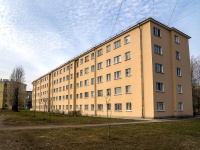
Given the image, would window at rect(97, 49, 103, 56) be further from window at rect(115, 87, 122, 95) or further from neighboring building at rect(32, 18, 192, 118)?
window at rect(115, 87, 122, 95)

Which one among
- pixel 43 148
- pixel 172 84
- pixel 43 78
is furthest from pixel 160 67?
pixel 43 78

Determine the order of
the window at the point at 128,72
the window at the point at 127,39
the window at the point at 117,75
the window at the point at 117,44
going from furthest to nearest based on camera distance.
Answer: the window at the point at 117,44 < the window at the point at 117,75 < the window at the point at 127,39 < the window at the point at 128,72

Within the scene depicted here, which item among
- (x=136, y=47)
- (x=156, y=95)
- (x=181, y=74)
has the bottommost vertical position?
(x=156, y=95)

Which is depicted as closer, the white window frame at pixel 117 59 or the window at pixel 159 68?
the window at pixel 159 68

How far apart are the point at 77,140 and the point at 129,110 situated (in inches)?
825

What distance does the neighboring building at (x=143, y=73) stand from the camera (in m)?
28.3

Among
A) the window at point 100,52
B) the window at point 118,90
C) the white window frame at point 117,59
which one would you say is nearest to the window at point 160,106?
the window at point 118,90

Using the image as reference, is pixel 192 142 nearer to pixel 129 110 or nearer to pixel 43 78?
pixel 129 110

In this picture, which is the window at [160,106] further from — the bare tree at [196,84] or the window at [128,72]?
the bare tree at [196,84]

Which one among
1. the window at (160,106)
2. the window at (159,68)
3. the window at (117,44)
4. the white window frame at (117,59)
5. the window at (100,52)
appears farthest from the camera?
the window at (100,52)

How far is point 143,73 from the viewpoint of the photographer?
95.3ft

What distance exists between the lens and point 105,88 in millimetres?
36812

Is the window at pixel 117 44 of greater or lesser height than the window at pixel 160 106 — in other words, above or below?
above

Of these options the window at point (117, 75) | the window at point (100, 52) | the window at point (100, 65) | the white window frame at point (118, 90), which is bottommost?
the white window frame at point (118, 90)
